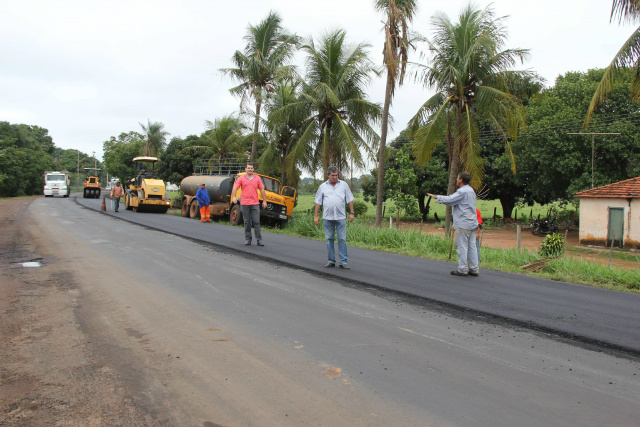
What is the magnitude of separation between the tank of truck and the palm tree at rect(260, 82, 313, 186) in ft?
8.60

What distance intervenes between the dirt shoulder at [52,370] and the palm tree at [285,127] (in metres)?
16.0

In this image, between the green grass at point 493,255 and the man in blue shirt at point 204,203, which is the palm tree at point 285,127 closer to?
the man in blue shirt at point 204,203

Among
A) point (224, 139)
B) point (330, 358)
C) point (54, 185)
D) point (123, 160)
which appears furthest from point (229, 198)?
point (123, 160)

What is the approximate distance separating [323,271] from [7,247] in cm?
809

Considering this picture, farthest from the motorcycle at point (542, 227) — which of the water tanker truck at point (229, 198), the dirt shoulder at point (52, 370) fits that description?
the dirt shoulder at point (52, 370)

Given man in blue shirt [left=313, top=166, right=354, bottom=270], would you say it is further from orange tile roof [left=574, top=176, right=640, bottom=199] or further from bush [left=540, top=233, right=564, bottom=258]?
orange tile roof [left=574, top=176, right=640, bottom=199]

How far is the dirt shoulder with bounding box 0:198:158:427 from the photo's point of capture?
311 centimetres

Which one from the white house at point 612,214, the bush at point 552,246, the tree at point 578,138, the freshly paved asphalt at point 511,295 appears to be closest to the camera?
the freshly paved asphalt at point 511,295

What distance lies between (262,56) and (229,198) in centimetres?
860

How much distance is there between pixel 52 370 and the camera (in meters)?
3.84

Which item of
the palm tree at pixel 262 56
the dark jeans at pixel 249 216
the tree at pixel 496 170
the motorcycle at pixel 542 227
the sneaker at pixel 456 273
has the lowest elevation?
the motorcycle at pixel 542 227

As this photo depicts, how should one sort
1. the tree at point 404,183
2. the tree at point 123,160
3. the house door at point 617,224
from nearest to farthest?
the house door at point 617,224 < the tree at point 404,183 < the tree at point 123,160

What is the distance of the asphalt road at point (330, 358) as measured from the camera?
3.21m

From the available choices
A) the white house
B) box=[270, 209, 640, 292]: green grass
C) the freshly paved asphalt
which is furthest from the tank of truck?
the white house
